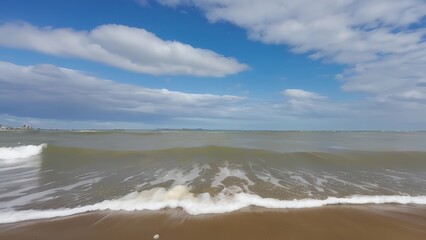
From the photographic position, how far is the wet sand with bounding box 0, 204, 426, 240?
16.1ft

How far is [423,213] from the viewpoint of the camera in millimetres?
6234

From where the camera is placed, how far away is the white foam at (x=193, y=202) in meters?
6.05

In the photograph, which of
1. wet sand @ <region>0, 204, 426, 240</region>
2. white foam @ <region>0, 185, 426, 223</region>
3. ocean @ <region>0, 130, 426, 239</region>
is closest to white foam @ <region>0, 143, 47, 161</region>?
ocean @ <region>0, 130, 426, 239</region>

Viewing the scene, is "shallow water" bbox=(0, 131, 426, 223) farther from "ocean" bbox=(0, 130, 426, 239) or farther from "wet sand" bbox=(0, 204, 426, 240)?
"wet sand" bbox=(0, 204, 426, 240)

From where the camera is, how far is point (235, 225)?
530 cm

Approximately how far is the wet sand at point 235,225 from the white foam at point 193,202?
31 centimetres

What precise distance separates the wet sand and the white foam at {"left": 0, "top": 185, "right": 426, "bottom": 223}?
31cm

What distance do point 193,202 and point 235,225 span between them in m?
1.65

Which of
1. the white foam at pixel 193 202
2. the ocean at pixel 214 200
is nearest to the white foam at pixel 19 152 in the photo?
the ocean at pixel 214 200

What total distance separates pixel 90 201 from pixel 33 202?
132cm

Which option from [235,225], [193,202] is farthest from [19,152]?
[235,225]

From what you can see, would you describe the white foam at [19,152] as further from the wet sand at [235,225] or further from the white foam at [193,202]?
the wet sand at [235,225]

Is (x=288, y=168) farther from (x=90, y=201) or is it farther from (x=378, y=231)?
(x=90, y=201)

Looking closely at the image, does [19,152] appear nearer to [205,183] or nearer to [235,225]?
[205,183]
